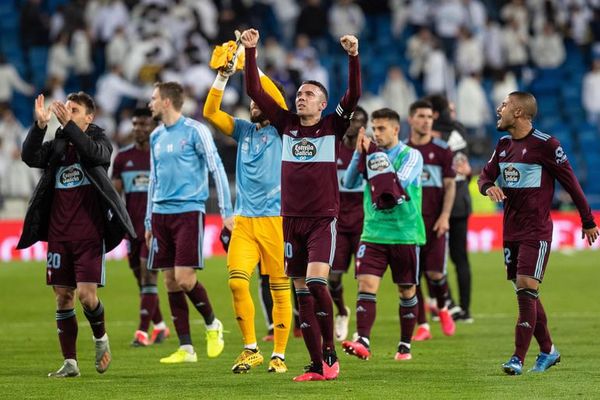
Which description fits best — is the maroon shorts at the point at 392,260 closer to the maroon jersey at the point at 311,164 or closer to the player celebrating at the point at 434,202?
the maroon jersey at the point at 311,164

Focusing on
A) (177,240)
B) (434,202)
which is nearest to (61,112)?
(177,240)

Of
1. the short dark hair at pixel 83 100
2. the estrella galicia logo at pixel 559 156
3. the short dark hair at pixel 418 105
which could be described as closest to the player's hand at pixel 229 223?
the short dark hair at pixel 83 100

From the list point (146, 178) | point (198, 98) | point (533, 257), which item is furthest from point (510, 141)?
point (198, 98)

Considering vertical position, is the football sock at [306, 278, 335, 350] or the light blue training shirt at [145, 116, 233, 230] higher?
the light blue training shirt at [145, 116, 233, 230]

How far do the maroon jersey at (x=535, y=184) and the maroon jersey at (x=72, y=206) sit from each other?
11.7 feet

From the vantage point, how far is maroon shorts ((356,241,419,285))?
12.7m

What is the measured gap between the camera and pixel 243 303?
1187cm

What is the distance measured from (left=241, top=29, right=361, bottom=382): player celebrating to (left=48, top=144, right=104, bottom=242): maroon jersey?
65.7 inches

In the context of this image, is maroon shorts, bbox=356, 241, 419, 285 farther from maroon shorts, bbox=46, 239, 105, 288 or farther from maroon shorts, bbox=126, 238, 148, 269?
maroon shorts, bbox=126, 238, 148, 269

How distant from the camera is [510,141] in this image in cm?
1148

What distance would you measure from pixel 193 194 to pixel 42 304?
7.27 meters

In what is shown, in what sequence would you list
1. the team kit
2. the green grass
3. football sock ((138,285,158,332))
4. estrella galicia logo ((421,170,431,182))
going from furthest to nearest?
estrella galicia logo ((421,170,431,182))
football sock ((138,285,158,332))
the team kit
the green grass

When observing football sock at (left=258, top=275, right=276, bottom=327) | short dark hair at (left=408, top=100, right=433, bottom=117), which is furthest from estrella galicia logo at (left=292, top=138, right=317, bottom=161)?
football sock at (left=258, top=275, right=276, bottom=327)

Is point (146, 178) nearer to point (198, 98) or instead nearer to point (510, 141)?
point (510, 141)
